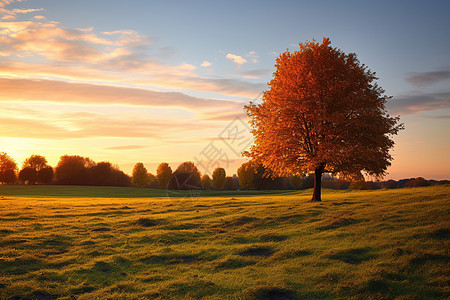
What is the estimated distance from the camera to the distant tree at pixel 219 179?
119 metres

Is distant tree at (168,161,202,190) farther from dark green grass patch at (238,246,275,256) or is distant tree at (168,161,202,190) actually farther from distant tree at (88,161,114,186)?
dark green grass patch at (238,246,275,256)

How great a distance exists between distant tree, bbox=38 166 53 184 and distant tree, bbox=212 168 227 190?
62.7 m

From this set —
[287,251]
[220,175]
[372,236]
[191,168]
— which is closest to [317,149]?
[372,236]

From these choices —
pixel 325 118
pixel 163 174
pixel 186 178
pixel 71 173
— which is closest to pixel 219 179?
pixel 186 178

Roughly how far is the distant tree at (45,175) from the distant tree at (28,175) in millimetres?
1360

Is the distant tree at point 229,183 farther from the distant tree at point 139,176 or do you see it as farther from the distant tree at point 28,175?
the distant tree at point 28,175

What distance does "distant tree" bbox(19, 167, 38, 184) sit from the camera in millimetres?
115375

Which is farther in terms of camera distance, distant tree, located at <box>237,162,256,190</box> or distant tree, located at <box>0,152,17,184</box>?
distant tree, located at <box>0,152,17,184</box>

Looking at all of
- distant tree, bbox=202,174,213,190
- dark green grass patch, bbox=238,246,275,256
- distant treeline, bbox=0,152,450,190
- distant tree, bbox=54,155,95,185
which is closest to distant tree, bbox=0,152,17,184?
distant treeline, bbox=0,152,450,190

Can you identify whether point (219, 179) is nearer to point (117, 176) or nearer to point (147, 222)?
point (117, 176)

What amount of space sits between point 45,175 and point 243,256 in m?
123

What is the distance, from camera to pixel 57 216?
3094cm

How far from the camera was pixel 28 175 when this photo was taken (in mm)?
116000

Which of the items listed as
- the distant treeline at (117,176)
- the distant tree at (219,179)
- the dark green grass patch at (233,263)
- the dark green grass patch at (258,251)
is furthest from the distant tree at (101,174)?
the dark green grass patch at (233,263)
